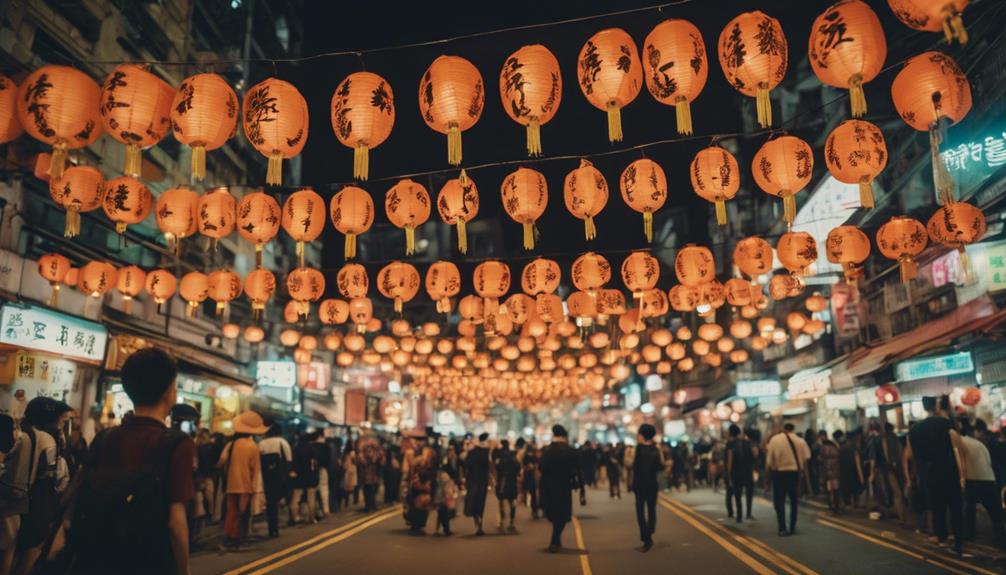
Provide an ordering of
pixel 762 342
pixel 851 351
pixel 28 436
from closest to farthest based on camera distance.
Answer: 1. pixel 28 436
2. pixel 851 351
3. pixel 762 342

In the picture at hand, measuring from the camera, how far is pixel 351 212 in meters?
11.7

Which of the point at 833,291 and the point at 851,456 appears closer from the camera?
the point at 851,456

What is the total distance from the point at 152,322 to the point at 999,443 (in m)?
22.1

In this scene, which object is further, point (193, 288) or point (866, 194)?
point (193, 288)

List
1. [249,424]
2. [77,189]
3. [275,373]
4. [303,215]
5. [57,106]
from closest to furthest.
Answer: [57,106] → [77,189] → [249,424] → [303,215] → [275,373]

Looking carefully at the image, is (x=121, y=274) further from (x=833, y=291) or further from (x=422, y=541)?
(x=833, y=291)

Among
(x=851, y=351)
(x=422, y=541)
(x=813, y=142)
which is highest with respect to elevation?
(x=813, y=142)

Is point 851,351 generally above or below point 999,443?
above

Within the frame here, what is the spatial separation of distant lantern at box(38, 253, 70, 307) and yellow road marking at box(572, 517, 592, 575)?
40.8ft

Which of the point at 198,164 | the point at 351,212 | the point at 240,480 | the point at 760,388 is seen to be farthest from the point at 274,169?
the point at 760,388

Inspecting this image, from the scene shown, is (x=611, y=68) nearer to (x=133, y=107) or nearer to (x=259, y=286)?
(x=133, y=107)

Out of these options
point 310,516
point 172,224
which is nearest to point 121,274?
point 172,224

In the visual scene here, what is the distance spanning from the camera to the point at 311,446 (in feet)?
53.3

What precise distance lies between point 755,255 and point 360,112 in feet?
31.0
